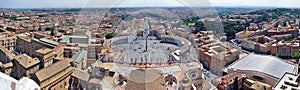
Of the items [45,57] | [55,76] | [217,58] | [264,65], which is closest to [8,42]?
[45,57]

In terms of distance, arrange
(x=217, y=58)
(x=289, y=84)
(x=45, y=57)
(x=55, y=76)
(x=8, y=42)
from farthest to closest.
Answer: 1. (x=8, y=42)
2. (x=217, y=58)
3. (x=45, y=57)
4. (x=55, y=76)
5. (x=289, y=84)

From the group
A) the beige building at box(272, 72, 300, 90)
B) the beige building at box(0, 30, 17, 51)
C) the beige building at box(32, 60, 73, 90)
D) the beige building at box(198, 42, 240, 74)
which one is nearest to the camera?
the beige building at box(272, 72, 300, 90)

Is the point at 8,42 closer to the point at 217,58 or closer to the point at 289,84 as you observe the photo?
the point at 217,58

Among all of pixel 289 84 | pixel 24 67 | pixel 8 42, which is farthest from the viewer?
pixel 8 42

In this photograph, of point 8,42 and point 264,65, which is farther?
point 8,42

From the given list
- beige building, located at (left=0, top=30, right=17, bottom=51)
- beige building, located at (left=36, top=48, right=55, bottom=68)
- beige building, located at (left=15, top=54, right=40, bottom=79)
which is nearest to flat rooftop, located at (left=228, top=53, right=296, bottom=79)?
beige building, located at (left=36, top=48, right=55, bottom=68)

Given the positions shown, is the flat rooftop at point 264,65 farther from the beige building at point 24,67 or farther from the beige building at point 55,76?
the beige building at point 24,67

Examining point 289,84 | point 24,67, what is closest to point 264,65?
point 289,84

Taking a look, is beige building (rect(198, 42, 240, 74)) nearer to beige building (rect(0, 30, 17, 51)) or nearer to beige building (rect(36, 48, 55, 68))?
beige building (rect(36, 48, 55, 68))
